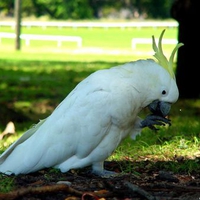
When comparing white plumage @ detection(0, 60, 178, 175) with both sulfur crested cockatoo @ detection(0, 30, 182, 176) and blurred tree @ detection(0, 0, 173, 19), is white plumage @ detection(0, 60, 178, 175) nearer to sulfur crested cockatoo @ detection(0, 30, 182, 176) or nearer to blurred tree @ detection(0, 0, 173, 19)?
sulfur crested cockatoo @ detection(0, 30, 182, 176)

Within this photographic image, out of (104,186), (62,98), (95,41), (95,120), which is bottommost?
(95,41)

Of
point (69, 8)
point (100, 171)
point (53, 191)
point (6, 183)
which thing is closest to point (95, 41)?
point (69, 8)

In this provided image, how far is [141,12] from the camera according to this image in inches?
1909

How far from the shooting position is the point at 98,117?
4.54 m

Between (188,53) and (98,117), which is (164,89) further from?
(188,53)

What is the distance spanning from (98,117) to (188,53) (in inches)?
233

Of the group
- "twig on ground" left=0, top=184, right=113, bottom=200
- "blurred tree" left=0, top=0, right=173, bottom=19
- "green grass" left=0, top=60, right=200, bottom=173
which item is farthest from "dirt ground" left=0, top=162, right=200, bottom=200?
"blurred tree" left=0, top=0, right=173, bottom=19

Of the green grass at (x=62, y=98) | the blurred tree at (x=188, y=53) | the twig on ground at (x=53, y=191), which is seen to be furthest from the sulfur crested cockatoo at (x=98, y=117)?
the blurred tree at (x=188, y=53)

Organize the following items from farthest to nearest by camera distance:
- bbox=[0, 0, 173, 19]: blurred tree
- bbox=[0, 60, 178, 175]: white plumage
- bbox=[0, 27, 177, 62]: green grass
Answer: bbox=[0, 0, 173, 19]: blurred tree, bbox=[0, 27, 177, 62]: green grass, bbox=[0, 60, 178, 175]: white plumage

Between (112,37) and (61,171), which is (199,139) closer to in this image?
(61,171)

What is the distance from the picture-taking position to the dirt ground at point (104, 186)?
393 centimetres

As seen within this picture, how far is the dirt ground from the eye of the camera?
12.9 ft

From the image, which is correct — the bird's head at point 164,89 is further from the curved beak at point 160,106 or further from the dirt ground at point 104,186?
the dirt ground at point 104,186

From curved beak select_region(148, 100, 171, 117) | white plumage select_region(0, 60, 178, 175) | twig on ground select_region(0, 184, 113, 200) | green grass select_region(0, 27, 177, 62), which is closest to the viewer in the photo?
twig on ground select_region(0, 184, 113, 200)
